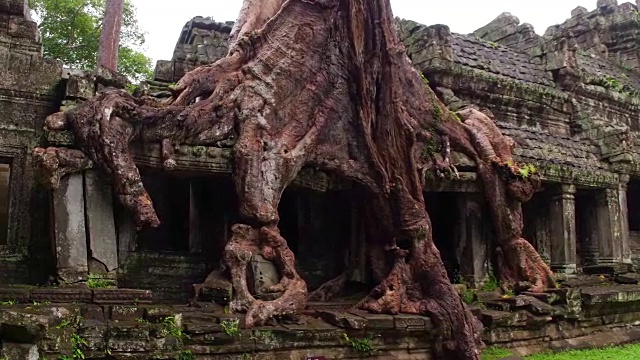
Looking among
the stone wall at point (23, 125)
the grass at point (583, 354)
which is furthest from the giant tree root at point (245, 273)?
the grass at point (583, 354)

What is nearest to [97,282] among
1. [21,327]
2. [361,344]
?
[21,327]

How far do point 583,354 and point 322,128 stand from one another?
4.70 meters

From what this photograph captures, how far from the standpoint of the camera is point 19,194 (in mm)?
7578

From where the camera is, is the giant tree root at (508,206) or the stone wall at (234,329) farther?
the giant tree root at (508,206)

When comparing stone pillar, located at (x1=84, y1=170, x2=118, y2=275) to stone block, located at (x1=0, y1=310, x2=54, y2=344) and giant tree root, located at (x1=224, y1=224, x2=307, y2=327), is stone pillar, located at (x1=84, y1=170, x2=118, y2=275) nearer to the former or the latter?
giant tree root, located at (x1=224, y1=224, x2=307, y2=327)

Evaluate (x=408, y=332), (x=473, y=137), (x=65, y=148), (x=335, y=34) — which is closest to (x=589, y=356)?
(x=408, y=332)

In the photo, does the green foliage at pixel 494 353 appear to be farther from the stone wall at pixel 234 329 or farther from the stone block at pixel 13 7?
the stone block at pixel 13 7

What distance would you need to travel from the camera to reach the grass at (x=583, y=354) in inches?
320

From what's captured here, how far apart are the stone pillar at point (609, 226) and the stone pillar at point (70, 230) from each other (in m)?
9.48

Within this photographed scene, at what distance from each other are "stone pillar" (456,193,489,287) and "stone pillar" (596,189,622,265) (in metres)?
3.42

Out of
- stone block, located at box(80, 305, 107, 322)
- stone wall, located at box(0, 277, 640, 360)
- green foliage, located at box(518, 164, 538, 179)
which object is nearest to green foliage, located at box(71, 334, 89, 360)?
stone wall, located at box(0, 277, 640, 360)

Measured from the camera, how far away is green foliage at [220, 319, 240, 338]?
20.3 feet

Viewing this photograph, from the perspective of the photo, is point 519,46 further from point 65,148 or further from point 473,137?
point 65,148

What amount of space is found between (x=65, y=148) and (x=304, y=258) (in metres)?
3.99
